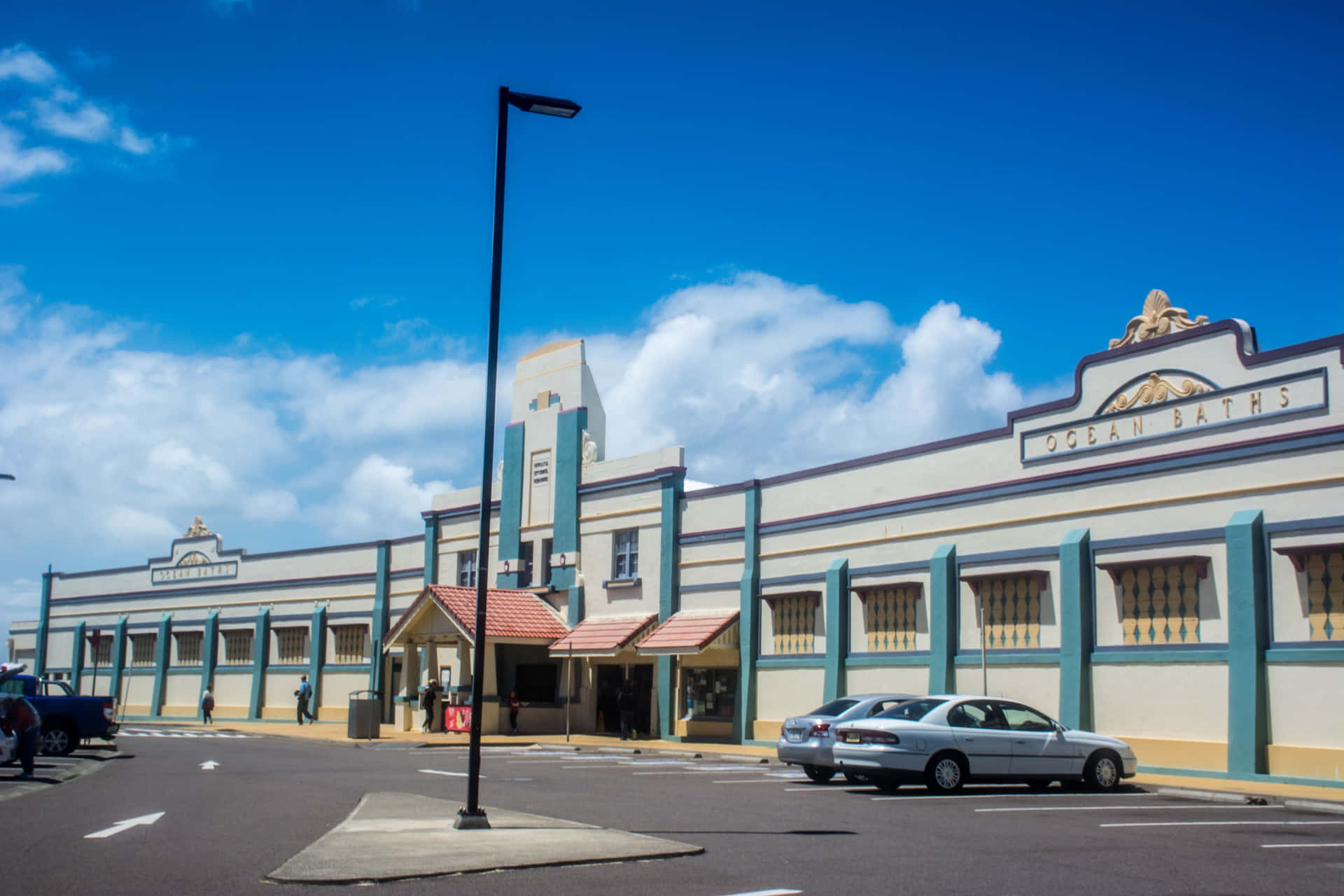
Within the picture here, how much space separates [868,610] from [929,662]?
234 centimetres

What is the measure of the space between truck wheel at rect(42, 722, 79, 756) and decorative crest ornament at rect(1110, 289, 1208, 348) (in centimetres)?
2098

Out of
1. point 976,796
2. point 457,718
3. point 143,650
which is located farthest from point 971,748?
point 143,650

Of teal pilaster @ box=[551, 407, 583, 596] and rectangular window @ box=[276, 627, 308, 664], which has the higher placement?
teal pilaster @ box=[551, 407, 583, 596]

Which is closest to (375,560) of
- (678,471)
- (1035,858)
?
(678,471)

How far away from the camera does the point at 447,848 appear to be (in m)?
10.4

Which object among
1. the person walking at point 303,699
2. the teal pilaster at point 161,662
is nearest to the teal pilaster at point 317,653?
the person walking at point 303,699

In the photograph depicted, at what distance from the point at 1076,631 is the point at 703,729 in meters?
11.6

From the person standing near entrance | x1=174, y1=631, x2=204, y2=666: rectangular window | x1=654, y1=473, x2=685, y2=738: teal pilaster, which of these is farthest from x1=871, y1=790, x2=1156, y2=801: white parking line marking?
x1=174, y1=631, x2=204, y2=666: rectangular window

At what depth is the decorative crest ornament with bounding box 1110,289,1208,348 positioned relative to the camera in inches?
842

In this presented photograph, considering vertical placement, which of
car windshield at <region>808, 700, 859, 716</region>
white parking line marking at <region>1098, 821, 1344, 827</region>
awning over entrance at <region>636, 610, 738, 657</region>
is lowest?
white parking line marking at <region>1098, 821, 1344, 827</region>

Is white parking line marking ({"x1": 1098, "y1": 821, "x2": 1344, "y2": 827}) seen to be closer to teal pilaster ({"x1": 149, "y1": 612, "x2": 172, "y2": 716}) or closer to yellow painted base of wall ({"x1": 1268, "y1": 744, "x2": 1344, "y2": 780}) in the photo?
yellow painted base of wall ({"x1": 1268, "y1": 744, "x2": 1344, "y2": 780})

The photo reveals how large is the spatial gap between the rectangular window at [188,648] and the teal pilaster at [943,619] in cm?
3344

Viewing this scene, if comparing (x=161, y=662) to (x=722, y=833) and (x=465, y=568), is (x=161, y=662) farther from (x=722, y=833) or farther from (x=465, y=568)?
(x=722, y=833)

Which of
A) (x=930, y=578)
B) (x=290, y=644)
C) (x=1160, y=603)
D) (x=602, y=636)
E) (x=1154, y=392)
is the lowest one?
(x=290, y=644)
